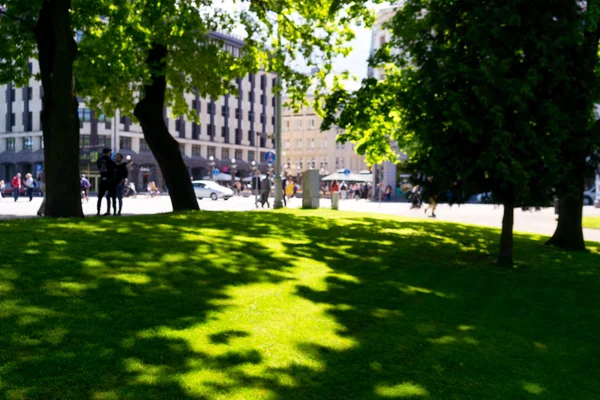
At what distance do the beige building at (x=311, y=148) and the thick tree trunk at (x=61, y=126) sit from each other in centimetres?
10113

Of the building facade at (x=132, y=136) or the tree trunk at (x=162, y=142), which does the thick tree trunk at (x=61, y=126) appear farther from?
the building facade at (x=132, y=136)

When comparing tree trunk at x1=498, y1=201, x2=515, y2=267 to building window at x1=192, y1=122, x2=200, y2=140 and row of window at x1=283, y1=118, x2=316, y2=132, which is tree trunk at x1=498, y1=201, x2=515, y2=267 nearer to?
building window at x1=192, y1=122, x2=200, y2=140

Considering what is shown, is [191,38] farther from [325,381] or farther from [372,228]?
[325,381]

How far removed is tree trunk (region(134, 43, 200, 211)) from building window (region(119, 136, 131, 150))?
188ft

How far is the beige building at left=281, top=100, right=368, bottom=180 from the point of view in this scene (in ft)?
381

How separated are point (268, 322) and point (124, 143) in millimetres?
71843

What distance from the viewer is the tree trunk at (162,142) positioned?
18156mm

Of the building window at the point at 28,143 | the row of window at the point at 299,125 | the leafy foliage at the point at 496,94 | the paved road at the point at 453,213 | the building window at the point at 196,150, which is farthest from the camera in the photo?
the row of window at the point at 299,125

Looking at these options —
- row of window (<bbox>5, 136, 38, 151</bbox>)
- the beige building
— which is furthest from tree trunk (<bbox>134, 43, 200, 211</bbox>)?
the beige building

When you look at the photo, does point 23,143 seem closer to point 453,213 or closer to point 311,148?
point 311,148

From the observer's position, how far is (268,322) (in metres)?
5.84

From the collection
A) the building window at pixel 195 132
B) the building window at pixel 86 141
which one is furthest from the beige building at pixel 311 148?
the building window at pixel 86 141

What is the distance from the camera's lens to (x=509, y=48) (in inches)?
391

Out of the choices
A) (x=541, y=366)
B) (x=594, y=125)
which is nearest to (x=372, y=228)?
(x=594, y=125)
